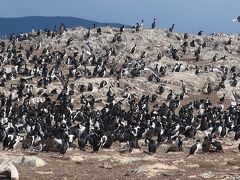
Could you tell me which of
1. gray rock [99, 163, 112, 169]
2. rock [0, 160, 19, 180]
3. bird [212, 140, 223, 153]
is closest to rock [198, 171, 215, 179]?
gray rock [99, 163, 112, 169]

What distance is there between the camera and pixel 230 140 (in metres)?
36.7

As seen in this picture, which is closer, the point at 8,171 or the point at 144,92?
the point at 8,171

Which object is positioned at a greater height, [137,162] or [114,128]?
[114,128]

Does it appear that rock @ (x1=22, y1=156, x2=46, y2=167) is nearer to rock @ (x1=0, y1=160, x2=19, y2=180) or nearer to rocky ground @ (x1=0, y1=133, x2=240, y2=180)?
rocky ground @ (x1=0, y1=133, x2=240, y2=180)

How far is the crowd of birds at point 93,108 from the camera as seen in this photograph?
32469mm

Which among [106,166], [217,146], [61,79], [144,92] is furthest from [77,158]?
[144,92]

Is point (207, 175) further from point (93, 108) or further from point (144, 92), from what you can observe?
point (144, 92)

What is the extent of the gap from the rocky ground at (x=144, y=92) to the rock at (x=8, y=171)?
852 millimetres

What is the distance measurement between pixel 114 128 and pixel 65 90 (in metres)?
13.8

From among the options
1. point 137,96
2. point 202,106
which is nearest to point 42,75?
point 137,96

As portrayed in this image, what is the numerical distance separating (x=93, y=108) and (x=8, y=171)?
2746 centimetres

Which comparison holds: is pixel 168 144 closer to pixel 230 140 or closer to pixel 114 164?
pixel 230 140

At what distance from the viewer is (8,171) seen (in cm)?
2106

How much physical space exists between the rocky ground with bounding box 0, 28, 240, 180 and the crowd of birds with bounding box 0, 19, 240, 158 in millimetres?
612
